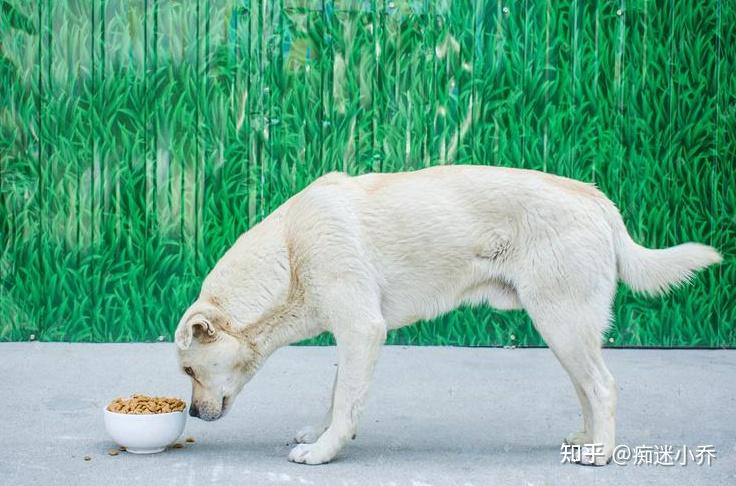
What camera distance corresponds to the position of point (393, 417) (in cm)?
427

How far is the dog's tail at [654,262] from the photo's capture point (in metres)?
3.54

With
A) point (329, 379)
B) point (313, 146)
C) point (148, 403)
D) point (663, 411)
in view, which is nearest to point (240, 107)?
point (313, 146)

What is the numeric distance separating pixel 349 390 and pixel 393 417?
91cm

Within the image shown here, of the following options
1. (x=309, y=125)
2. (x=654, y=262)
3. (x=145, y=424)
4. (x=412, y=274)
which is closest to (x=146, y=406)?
(x=145, y=424)

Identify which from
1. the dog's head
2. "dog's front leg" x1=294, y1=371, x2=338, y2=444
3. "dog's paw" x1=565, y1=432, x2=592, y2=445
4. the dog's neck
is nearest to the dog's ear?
the dog's head

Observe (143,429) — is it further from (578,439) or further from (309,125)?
(309,125)

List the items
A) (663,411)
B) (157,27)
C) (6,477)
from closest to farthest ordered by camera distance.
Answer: (6,477) → (663,411) → (157,27)

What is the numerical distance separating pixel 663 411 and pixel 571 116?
2.23m

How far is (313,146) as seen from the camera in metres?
5.89

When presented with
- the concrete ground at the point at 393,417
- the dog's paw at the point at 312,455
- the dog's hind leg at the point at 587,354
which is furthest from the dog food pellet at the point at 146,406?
the dog's hind leg at the point at 587,354

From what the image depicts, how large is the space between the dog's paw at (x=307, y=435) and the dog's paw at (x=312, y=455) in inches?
10.9

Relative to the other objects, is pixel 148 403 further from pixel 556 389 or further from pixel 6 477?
pixel 556 389

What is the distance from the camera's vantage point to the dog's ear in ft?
10.9

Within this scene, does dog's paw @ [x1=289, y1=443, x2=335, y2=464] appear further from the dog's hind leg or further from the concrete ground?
the dog's hind leg
